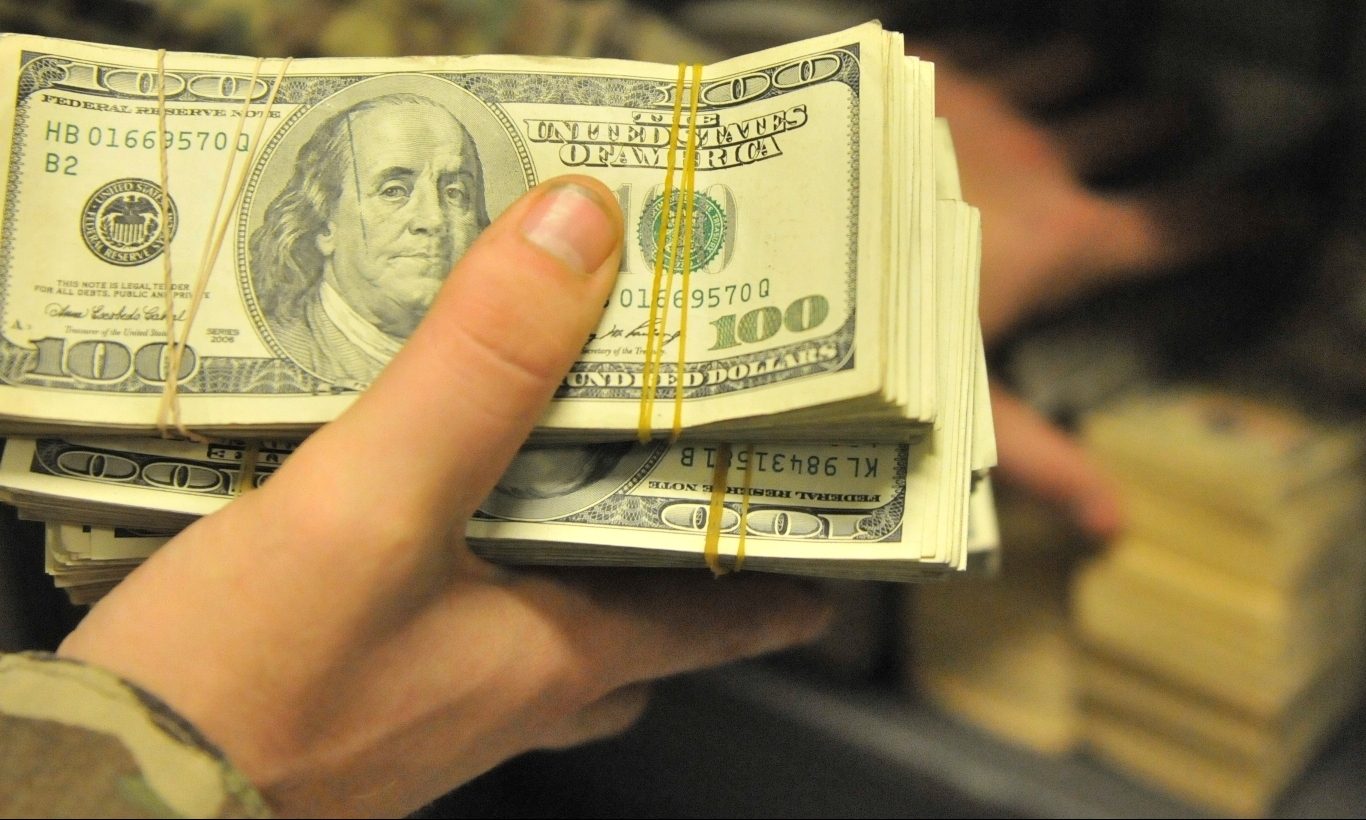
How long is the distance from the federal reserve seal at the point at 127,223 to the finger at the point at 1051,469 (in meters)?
0.73

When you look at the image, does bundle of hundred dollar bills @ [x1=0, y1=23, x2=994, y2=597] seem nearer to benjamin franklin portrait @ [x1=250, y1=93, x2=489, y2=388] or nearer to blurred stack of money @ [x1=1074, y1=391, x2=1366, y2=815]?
benjamin franklin portrait @ [x1=250, y1=93, x2=489, y2=388]

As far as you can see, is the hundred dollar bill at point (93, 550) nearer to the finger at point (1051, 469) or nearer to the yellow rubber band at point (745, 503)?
the yellow rubber band at point (745, 503)

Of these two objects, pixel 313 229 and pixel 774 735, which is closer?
pixel 313 229

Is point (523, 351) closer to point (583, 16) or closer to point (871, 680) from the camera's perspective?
point (583, 16)

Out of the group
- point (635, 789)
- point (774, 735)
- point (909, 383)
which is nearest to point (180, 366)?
point (909, 383)

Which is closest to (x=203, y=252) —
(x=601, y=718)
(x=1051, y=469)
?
(x=601, y=718)

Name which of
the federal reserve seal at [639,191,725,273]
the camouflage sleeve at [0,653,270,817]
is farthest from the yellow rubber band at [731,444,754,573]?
the camouflage sleeve at [0,653,270,817]

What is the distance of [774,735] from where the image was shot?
103 cm

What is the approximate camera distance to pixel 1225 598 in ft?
3.06

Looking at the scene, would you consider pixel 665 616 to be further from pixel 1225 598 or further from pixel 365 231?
pixel 1225 598

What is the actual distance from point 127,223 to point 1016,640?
945mm

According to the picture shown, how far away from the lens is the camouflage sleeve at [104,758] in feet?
1.26

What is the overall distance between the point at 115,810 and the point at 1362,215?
117cm

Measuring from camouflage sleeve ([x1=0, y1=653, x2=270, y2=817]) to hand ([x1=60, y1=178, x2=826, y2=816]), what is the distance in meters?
0.01
